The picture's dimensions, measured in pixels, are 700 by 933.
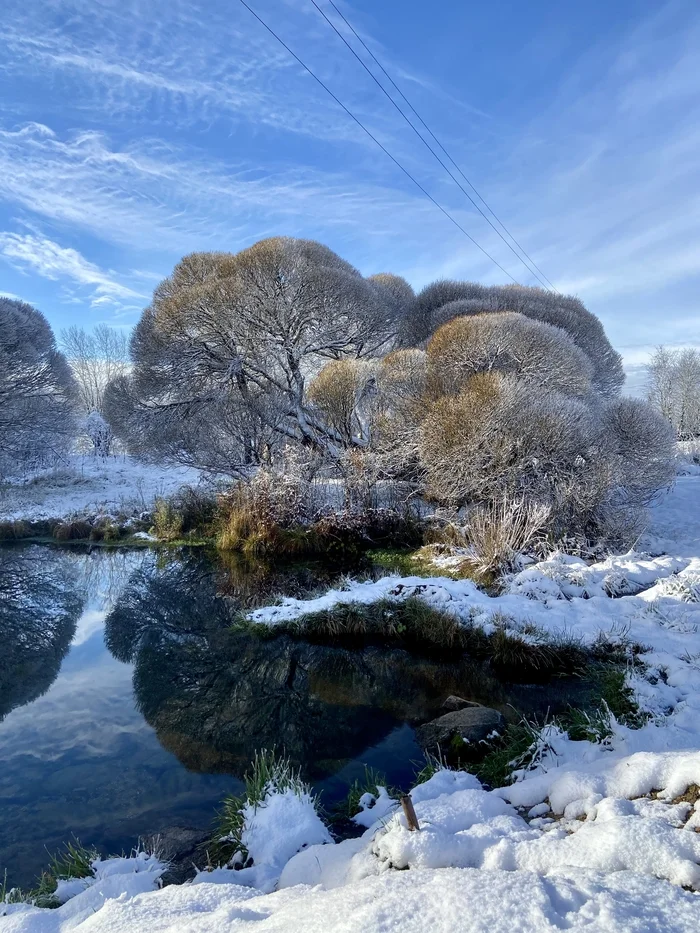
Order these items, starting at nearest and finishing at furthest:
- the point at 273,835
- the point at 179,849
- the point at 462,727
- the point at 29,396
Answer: the point at 273,835, the point at 179,849, the point at 462,727, the point at 29,396

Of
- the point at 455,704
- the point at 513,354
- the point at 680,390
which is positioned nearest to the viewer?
the point at 455,704

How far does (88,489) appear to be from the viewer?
19.6m

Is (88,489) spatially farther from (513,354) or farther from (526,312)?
(526,312)

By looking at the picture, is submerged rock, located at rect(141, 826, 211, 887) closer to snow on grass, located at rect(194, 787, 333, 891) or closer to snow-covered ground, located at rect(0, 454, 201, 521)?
snow on grass, located at rect(194, 787, 333, 891)

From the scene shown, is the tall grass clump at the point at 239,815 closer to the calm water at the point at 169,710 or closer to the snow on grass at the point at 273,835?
the snow on grass at the point at 273,835

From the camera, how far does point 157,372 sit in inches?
712

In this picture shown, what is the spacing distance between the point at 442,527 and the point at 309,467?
4064mm

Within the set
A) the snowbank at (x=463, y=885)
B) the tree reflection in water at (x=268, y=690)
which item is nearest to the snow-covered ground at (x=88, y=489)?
the tree reflection in water at (x=268, y=690)

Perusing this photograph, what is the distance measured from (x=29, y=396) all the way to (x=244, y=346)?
931 centimetres

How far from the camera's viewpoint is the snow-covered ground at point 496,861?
1.90 meters

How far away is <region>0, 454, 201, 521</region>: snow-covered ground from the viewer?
664 inches

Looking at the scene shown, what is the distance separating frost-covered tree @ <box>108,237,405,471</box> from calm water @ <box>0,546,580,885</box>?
815 cm

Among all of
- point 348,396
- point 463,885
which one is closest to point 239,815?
point 463,885

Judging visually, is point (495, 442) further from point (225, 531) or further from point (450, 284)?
point (450, 284)
